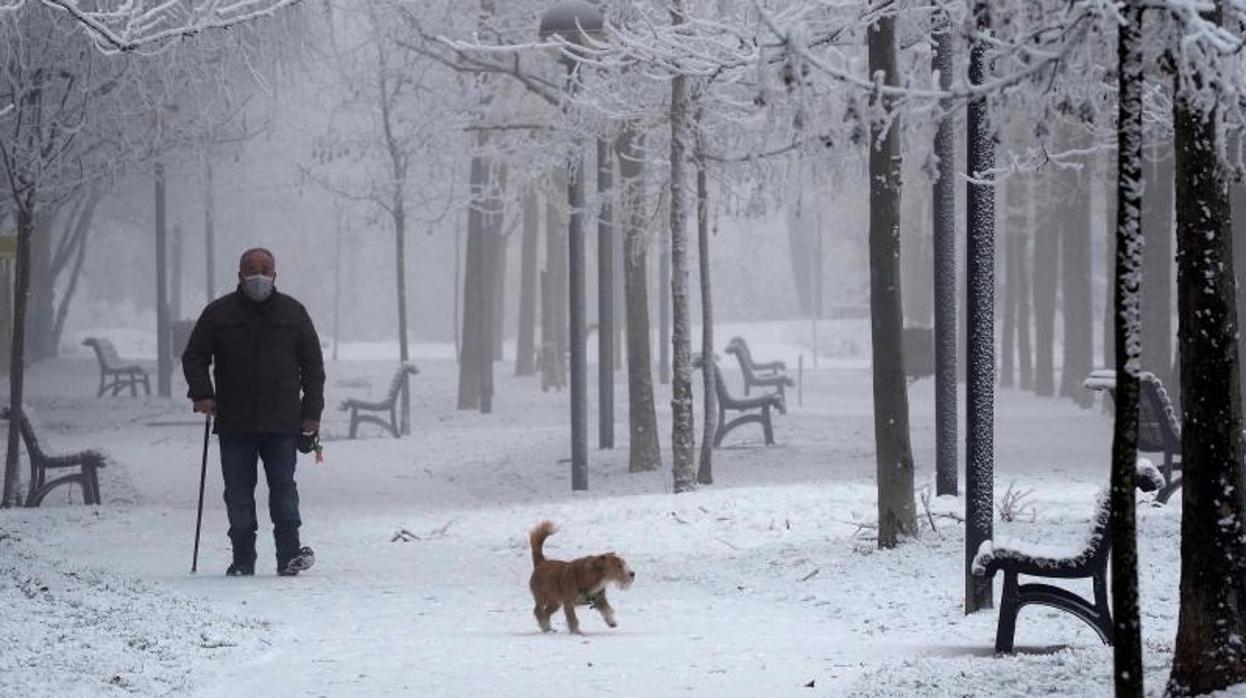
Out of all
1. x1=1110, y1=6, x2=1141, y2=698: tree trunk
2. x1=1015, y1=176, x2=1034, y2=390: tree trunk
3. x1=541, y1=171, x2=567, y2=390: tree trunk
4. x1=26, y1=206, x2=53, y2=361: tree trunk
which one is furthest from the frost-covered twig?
x1=26, y1=206, x2=53, y2=361: tree trunk

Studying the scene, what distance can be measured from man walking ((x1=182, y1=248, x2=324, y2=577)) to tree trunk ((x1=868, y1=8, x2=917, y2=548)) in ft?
11.6

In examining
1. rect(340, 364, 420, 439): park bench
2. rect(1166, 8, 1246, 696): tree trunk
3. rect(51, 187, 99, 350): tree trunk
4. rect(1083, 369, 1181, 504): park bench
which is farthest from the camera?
rect(51, 187, 99, 350): tree trunk

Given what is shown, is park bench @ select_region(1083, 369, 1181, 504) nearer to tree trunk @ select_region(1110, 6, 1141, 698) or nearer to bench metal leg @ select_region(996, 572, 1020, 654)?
bench metal leg @ select_region(996, 572, 1020, 654)

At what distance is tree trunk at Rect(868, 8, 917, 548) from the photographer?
→ 41.5 feet

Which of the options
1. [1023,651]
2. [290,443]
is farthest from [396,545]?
[1023,651]

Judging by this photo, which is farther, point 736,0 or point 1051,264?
point 1051,264

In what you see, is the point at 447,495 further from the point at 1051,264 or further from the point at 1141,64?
the point at 1051,264

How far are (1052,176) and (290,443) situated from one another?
25.2 metres

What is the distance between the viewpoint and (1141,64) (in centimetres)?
591

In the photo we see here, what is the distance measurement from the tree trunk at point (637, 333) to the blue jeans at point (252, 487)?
7558mm

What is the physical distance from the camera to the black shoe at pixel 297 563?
41.2 feet

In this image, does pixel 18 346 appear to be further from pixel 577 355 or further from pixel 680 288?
pixel 680 288

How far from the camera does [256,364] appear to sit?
41.1ft

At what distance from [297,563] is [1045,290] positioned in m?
26.8
